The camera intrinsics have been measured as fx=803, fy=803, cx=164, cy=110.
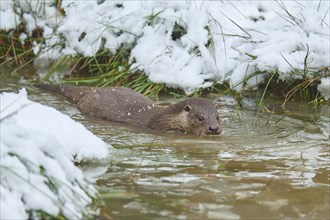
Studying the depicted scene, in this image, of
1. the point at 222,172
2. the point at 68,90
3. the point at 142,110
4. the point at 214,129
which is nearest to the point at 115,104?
Result: the point at 142,110

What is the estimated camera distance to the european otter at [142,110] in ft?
20.4

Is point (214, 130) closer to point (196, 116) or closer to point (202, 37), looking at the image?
point (196, 116)

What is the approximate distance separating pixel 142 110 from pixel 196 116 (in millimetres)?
522

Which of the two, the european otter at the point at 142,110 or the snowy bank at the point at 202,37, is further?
the snowy bank at the point at 202,37

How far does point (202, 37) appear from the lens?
723 centimetres

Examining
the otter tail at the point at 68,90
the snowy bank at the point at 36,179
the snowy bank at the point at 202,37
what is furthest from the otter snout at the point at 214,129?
the snowy bank at the point at 36,179

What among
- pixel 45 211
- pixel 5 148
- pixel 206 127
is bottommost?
pixel 206 127

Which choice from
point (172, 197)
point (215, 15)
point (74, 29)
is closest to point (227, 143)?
point (172, 197)

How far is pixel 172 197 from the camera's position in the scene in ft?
12.3

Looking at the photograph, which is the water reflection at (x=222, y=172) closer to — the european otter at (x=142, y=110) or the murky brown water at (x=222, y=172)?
the murky brown water at (x=222, y=172)

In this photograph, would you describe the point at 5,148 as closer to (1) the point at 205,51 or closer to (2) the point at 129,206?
(2) the point at 129,206

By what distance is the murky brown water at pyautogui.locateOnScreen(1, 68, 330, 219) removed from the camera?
3596 millimetres

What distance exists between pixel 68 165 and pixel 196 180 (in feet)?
3.31

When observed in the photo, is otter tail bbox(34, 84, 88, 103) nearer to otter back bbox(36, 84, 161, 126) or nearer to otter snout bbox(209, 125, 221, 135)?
otter back bbox(36, 84, 161, 126)
